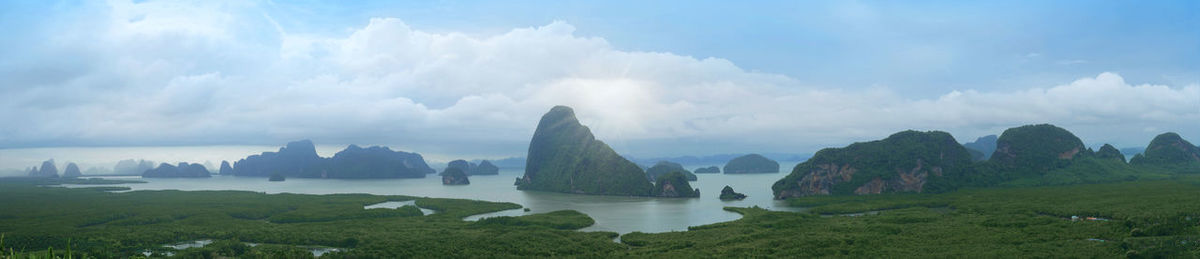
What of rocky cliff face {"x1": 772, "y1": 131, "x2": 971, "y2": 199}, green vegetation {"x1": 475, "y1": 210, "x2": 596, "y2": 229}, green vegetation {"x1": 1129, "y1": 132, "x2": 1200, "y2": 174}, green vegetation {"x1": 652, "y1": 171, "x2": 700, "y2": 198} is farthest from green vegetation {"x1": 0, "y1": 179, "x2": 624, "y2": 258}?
green vegetation {"x1": 1129, "y1": 132, "x2": 1200, "y2": 174}

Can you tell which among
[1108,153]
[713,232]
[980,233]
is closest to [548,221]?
[713,232]

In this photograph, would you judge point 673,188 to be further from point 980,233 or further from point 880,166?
point 980,233

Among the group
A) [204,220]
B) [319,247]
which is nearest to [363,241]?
[319,247]

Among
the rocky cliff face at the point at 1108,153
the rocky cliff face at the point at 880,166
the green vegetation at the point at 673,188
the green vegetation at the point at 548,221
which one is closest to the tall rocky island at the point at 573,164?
the green vegetation at the point at 673,188

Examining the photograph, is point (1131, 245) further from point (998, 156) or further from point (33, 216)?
point (33, 216)

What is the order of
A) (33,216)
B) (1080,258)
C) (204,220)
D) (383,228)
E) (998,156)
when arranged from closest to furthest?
(1080,258)
(383,228)
(204,220)
(33,216)
(998,156)

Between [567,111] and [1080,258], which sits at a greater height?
[567,111]

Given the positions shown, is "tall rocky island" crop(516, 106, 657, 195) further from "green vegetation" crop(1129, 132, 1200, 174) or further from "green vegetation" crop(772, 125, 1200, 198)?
"green vegetation" crop(1129, 132, 1200, 174)
